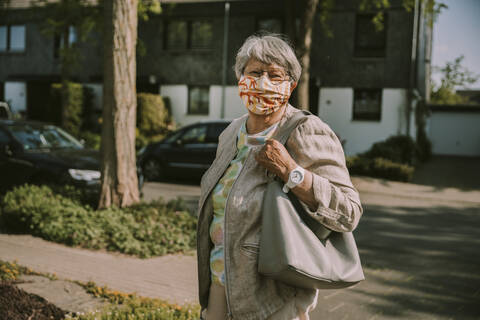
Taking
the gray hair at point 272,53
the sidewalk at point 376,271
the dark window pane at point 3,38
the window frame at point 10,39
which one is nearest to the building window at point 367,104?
the sidewalk at point 376,271

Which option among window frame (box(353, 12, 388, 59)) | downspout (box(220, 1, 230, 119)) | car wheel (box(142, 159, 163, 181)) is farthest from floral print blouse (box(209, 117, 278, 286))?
downspout (box(220, 1, 230, 119))

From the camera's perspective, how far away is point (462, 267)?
6418 millimetres

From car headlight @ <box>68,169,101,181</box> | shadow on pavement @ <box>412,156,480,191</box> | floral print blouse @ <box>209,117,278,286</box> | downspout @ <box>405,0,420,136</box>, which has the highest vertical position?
downspout @ <box>405,0,420,136</box>

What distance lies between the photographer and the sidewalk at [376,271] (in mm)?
4758

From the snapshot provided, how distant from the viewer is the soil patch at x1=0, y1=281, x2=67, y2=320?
338 cm

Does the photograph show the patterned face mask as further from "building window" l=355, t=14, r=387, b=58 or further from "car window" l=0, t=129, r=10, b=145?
"building window" l=355, t=14, r=387, b=58

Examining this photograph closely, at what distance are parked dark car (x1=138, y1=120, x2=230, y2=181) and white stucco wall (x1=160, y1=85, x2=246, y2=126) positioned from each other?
855 centimetres

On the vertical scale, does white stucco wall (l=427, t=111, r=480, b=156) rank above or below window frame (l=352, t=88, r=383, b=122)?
below

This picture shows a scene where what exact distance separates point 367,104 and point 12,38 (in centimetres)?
2003

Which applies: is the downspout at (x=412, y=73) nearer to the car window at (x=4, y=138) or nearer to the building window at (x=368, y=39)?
the building window at (x=368, y=39)

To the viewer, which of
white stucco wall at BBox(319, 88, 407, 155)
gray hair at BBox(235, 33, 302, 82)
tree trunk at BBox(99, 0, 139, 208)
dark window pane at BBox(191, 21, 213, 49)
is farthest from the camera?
dark window pane at BBox(191, 21, 213, 49)

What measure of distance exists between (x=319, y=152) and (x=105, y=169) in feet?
19.1

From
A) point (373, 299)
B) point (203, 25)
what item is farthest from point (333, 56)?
point (373, 299)

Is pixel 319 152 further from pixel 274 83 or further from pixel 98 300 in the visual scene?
pixel 98 300
